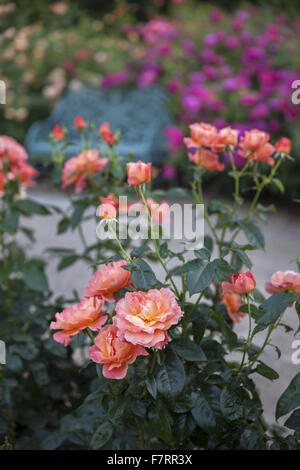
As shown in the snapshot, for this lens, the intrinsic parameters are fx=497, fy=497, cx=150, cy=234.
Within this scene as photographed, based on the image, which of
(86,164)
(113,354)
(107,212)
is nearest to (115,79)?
(86,164)

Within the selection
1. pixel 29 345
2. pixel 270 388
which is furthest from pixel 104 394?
pixel 270 388

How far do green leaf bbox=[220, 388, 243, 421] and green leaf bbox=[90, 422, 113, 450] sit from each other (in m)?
0.20

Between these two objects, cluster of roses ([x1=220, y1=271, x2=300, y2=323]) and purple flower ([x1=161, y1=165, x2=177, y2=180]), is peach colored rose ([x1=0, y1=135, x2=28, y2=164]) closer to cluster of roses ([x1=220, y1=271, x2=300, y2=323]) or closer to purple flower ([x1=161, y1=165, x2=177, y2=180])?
cluster of roses ([x1=220, y1=271, x2=300, y2=323])

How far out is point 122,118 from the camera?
11.4 feet

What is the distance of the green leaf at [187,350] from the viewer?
0.73 metres

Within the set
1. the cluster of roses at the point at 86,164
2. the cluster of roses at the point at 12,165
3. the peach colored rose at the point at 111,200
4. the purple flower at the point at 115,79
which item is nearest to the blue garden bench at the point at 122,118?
the purple flower at the point at 115,79

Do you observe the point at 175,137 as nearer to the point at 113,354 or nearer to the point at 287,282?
the point at 287,282

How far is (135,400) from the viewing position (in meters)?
0.78

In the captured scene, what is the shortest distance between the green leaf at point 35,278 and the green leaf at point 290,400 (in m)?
Answer: 0.65

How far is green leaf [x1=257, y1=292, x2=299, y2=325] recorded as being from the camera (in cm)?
70

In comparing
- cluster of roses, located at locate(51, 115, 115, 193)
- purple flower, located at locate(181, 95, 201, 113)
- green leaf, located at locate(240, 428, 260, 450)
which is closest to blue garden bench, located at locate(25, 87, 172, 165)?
purple flower, located at locate(181, 95, 201, 113)

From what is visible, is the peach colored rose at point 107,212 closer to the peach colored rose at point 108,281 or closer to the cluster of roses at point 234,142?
the peach colored rose at point 108,281

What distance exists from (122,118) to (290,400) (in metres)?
2.97
